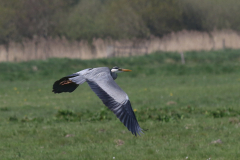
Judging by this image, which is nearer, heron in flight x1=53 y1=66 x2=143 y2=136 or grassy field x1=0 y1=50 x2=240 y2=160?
heron in flight x1=53 y1=66 x2=143 y2=136

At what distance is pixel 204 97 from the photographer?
14.6m

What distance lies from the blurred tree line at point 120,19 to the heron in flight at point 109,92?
113 feet

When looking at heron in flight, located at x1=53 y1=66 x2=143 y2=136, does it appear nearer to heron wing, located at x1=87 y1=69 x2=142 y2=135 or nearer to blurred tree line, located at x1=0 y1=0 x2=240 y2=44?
heron wing, located at x1=87 y1=69 x2=142 y2=135

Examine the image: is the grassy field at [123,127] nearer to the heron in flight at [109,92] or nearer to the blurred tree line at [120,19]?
the heron in flight at [109,92]

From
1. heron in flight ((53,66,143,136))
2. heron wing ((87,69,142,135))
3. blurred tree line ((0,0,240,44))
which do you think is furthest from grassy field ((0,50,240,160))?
blurred tree line ((0,0,240,44))

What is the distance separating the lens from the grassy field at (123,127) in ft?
23.1

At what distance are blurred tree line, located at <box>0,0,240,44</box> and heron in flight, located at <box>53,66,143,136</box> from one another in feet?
113

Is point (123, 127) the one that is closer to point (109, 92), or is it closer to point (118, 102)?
point (109, 92)

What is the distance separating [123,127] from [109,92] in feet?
12.2

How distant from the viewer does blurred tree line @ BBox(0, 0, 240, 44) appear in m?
40.2

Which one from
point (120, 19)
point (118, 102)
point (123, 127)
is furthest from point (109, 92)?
point (120, 19)

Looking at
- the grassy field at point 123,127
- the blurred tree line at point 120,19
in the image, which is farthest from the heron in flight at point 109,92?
the blurred tree line at point 120,19

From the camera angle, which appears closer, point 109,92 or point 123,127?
point 109,92

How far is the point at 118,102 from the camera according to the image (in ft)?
17.4
